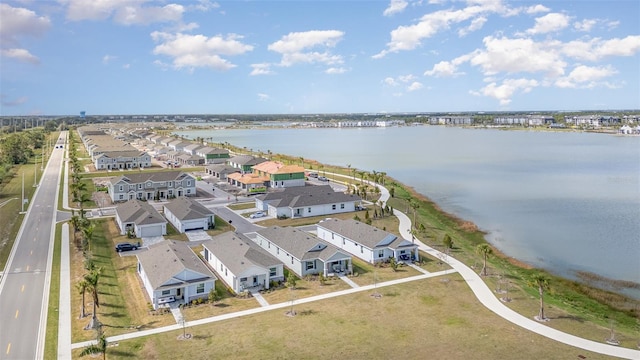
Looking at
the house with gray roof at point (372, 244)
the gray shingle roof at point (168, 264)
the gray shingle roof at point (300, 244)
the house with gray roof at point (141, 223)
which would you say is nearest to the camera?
the gray shingle roof at point (168, 264)

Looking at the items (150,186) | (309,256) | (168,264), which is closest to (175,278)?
(168,264)

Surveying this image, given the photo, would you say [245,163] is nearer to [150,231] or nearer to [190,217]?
[190,217]

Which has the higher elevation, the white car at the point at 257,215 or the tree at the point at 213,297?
the white car at the point at 257,215

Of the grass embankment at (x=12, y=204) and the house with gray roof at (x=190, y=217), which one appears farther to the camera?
the house with gray roof at (x=190, y=217)

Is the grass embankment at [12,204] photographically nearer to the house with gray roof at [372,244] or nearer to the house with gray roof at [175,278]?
the house with gray roof at [175,278]

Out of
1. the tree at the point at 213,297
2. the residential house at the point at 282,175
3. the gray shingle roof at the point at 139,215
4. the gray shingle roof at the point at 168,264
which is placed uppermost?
A: the residential house at the point at 282,175

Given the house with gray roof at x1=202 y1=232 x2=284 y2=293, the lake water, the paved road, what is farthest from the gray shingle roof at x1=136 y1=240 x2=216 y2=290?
the lake water

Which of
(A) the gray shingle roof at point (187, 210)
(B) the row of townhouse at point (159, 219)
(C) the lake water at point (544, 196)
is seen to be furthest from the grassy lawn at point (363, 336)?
(A) the gray shingle roof at point (187, 210)

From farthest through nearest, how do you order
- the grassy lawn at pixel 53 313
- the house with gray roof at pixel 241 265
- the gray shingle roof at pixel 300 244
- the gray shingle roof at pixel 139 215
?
1. the gray shingle roof at pixel 139 215
2. the gray shingle roof at pixel 300 244
3. the house with gray roof at pixel 241 265
4. the grassy lawn at pixel 53 313
